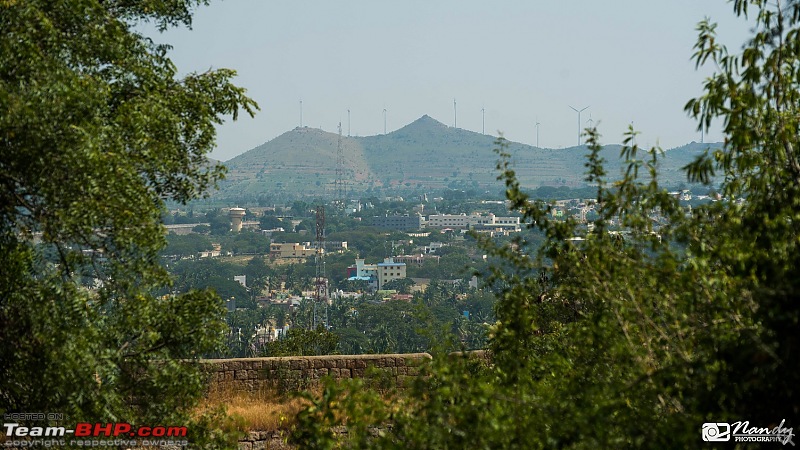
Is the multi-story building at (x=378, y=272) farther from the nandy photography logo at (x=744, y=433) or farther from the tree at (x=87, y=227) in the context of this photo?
the nandy photography logo at (x=744, y=433)

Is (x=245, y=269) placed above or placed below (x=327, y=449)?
below

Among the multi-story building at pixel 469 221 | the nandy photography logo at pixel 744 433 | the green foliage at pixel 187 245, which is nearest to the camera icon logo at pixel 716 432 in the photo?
the nandy photography logo at pixel 744 433

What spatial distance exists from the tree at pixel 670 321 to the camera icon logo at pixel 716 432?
0.05m

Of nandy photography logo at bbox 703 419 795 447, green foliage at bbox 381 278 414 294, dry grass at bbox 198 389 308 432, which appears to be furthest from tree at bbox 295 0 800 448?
green foliage at bbox 381 278 414 294

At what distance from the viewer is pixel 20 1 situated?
6.11 metres

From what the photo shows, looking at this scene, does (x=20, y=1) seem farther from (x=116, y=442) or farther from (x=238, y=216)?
(x=238, y=216)

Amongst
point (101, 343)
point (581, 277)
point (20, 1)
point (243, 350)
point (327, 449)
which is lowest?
point (243, 350)

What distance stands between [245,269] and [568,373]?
402 feet

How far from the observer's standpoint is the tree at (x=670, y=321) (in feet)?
13.6

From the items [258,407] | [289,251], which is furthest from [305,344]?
[289,251]

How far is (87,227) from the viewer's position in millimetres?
5816

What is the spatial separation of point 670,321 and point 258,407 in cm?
652

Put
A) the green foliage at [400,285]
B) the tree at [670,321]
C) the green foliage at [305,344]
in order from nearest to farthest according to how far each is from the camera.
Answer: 1. the tree at [670,321]
2. the green foliage at [305,344]
3. the green foliage at [400,285]

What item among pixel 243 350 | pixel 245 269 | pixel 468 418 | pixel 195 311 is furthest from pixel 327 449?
pixel 245 269
